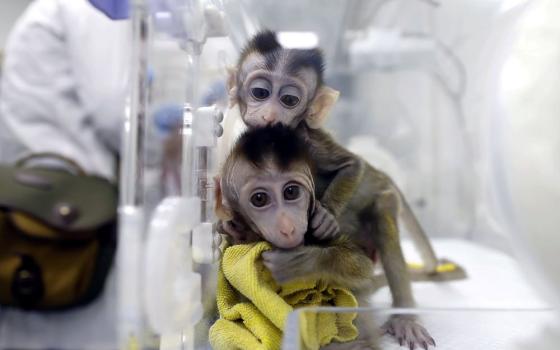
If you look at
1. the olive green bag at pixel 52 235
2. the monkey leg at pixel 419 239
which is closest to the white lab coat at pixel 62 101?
the olive green bag at pixel 52 235

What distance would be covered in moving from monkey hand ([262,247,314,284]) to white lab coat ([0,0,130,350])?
50.2 inches

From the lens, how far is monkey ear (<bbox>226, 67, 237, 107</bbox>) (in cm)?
77

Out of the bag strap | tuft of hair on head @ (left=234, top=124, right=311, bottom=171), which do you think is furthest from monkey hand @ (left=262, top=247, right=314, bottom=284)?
the bag strap

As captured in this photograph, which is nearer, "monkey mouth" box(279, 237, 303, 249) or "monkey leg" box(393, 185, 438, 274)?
"monkey mouth" box(279, 237, 303, 249)

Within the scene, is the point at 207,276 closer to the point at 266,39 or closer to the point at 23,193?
the point at 266,39

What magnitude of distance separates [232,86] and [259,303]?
315 millimetres

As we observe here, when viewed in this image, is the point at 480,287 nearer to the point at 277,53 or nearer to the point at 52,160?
the point at 277,53

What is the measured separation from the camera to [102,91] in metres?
1.84

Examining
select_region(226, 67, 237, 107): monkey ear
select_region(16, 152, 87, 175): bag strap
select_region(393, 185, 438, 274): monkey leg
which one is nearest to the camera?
select_region(226, 67, 237, 107): monkey ear

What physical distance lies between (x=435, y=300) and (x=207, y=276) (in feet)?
1.77

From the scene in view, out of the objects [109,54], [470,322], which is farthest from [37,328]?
[470,322]

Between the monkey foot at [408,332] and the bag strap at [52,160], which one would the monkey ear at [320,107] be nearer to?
the monkey foot at [408,332]

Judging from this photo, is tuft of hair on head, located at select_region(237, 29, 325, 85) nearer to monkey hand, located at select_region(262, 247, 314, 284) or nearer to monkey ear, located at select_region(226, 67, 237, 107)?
monkey ear, located at select_region(226, 67, 237, 107)

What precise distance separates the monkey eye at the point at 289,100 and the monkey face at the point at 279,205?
110 millimetres
